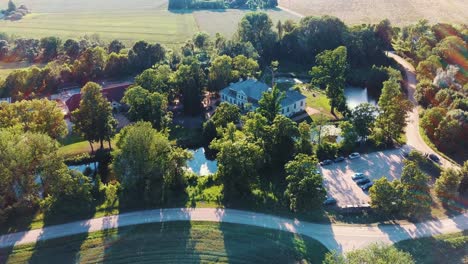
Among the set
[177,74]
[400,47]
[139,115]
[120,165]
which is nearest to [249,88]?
[177,74]

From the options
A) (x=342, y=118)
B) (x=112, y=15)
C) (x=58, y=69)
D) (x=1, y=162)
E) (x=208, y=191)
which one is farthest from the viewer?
(x=112, y=15)

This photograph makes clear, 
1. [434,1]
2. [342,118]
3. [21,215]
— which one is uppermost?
[434,1]

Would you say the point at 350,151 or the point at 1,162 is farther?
the point at 350,151

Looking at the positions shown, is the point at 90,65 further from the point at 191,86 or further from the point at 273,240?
the point at 273,240

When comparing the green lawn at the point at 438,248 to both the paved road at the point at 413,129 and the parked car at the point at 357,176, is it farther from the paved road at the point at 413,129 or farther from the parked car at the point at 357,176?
the paved road at the point at 413,129

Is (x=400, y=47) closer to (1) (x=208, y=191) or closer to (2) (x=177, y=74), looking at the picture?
(2) (x=177, y=74)

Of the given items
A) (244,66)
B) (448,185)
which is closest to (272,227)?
(448,185)

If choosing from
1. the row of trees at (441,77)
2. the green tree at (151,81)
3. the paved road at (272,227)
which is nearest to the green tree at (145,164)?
the paved road at (272,227)
